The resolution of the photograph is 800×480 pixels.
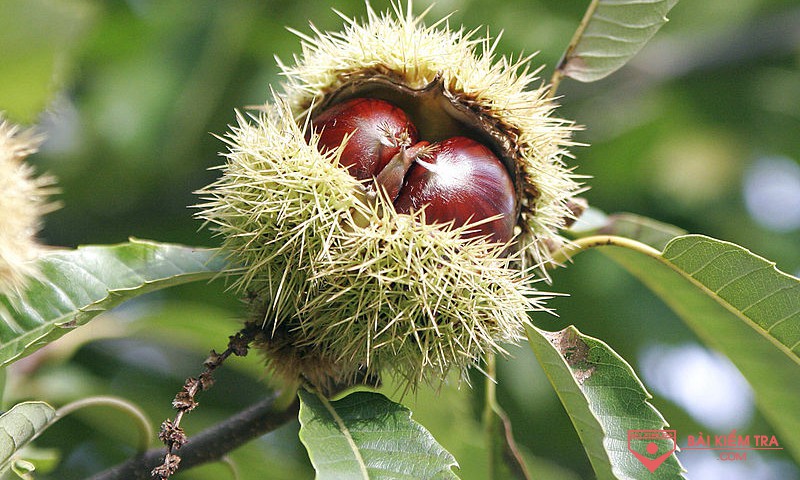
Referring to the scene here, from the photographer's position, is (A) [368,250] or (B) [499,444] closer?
(A) [368,250]

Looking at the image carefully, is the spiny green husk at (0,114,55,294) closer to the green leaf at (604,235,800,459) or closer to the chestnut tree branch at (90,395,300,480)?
the chestnut tree branch at (90,395,300,480)

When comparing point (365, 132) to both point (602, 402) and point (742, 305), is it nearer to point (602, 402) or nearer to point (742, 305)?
point (602, 402)

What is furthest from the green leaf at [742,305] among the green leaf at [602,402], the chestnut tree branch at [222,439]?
the chestnut tree branch at [222,439]

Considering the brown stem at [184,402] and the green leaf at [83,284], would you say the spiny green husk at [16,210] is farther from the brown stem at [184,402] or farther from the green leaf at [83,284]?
the brown stem at [184,402]

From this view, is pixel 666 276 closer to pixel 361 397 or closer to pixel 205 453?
pixel 361 397

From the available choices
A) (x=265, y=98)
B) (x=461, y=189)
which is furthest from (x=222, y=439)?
(x=265, y=98)

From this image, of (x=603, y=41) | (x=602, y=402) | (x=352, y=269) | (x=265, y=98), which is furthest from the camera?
(x=265, y=98)
